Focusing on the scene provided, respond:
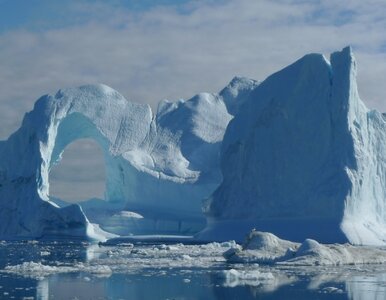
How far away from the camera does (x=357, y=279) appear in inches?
514

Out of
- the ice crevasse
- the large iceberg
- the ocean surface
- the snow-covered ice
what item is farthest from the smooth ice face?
the snow-covered ice

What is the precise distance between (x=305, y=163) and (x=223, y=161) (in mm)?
2782

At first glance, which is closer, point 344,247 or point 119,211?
point 344,247

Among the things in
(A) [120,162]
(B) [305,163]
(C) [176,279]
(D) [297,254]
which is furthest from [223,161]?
(C) [176,279]

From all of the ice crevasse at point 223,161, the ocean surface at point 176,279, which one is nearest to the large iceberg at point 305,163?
the ice crevasse at point 223,161

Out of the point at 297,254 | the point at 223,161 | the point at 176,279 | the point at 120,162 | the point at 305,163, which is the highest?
the point at 120,162

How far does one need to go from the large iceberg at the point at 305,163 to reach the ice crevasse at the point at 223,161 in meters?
0.03

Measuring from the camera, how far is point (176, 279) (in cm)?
1295

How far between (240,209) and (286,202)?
1.43 meters

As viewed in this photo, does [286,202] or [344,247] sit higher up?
[286,202]

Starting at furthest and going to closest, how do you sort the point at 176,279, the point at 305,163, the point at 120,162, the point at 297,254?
the point at 120,162
the point at 305,163
the point at 297,254
the point at 176,279

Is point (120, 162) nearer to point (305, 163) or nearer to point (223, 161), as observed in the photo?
point (223, 161)

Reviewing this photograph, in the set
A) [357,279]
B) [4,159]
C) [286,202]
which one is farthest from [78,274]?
[4,159]

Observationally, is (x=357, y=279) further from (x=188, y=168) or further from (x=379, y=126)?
(x=188, y=168)
